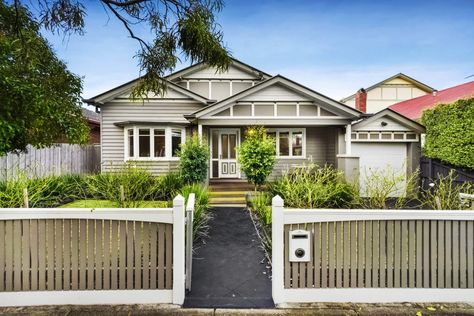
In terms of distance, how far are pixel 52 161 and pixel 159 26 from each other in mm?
9483

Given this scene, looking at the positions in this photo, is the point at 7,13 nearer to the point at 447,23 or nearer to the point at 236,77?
the point at 236,77

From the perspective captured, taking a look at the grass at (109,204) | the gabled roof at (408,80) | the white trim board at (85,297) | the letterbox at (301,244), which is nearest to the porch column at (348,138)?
the grass at (109,204)

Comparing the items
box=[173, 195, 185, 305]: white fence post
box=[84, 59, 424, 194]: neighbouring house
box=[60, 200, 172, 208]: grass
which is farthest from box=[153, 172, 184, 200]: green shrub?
box=[173, 195, 185, 305]: white fence post

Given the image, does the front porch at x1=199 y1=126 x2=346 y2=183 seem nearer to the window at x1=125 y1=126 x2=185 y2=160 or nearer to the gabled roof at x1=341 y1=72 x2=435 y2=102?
the window at x1=125 y1=126 x2=185 y2=160

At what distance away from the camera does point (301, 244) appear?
3.43m

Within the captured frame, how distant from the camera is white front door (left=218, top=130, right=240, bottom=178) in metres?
13.2

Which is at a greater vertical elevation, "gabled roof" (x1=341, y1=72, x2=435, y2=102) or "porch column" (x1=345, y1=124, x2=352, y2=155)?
"gabled roof" (x1=341, y1=72, x2=435, y2=102)

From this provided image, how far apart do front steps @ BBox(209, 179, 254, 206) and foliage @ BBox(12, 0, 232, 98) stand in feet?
18.7

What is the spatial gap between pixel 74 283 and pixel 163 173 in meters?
8.97

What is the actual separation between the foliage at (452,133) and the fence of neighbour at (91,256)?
9.98 metres

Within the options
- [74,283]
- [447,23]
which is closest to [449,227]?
[74,283]

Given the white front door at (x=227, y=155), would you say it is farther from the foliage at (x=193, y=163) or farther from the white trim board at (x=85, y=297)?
the white trim board at (x=85, y=297)

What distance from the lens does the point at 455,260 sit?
3459 millimetres

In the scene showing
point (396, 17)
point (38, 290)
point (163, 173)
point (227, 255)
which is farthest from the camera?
point (163, 173)
